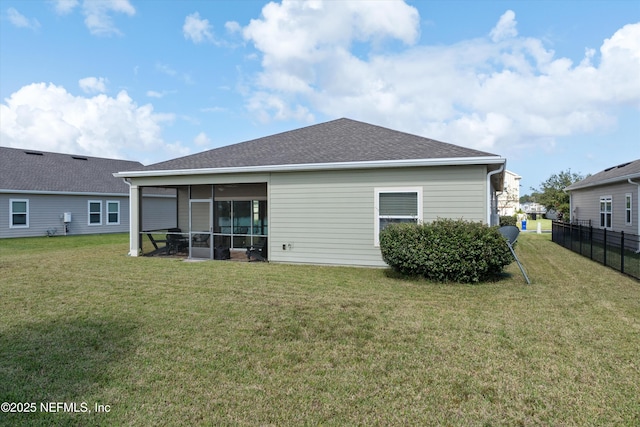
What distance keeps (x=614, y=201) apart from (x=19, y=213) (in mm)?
Result: 29756

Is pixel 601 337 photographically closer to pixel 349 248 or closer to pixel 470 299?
pixel 470 299

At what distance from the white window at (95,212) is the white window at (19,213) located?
3263 millimetres

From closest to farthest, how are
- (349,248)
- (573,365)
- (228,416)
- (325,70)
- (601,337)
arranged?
1. (228,416)
2. (573,365)
3. (601,337)
4. (349,248)
5. (325,70)

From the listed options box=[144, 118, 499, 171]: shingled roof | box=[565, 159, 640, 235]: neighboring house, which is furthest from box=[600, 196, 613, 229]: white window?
box=[144, 118, 499, 171]: shingled roof

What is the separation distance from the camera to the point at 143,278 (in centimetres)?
848

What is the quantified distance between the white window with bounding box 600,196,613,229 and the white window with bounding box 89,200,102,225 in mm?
28166

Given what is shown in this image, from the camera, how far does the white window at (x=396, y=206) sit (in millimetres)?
9398

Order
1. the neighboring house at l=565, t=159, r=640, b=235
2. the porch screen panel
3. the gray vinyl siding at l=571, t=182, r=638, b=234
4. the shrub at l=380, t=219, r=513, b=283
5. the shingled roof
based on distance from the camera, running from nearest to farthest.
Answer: the shrub at l=380, t=219, r=513, b=283 < the shingled roof < the neighboring house at l=565, t=159, r=640, b=235 < the gray vinyl siding at l=571, t=182, r=638, b=234 < the porch screen panel

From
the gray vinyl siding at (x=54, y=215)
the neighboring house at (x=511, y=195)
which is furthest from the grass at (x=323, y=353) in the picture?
the neighboring house at (x=511, y=195)

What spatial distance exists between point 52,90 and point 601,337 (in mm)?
28496

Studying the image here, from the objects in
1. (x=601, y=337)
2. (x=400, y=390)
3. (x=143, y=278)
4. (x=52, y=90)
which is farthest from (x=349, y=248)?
(x=52, y=90)

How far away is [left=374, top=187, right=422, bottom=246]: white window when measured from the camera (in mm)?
9398

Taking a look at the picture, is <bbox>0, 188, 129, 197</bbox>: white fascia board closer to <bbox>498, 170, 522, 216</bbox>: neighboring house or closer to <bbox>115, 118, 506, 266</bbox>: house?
<bbox>115, 118, 506, 266</bbox>: house

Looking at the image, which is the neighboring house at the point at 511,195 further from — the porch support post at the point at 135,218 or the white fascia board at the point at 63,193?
the porch support post at the point at 135,218
